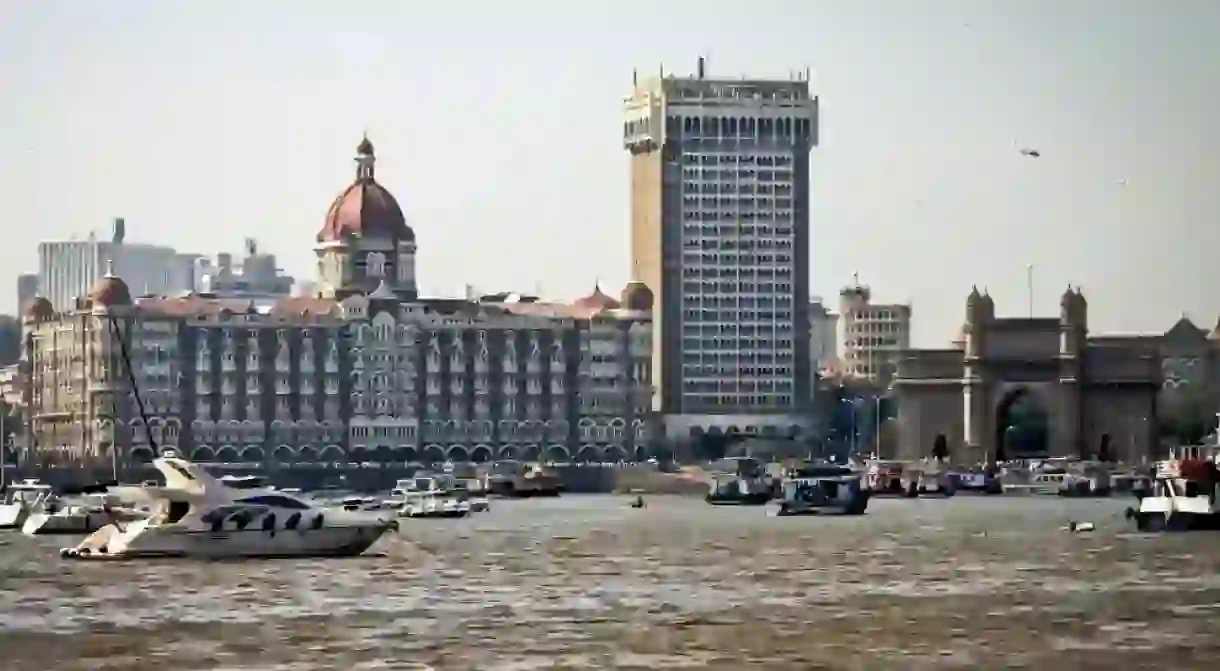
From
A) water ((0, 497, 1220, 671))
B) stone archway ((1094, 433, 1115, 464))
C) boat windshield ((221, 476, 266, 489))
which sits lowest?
water ((0, 497, 1220, 671))

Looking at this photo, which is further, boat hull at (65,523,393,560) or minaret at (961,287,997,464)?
minaret at (961,287,997,464)

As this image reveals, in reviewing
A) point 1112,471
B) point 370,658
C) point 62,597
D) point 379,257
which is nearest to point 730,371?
point 379,257

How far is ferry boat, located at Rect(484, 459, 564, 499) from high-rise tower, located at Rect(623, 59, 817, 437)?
89.2ft

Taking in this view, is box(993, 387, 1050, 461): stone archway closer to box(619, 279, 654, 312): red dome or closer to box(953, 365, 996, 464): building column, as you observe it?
box(953, 365, 996, 464): building column

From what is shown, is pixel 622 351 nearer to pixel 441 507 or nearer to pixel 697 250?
pixel 697 250

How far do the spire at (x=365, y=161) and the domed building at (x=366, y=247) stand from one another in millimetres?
1874

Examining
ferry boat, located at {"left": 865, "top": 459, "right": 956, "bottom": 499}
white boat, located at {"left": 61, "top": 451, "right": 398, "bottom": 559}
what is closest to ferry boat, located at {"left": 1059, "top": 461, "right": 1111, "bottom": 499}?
ferry boat, located at {"left": 865, "top": 459, "right": 956, "bottom": 499}

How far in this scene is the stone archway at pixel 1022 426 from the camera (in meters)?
177

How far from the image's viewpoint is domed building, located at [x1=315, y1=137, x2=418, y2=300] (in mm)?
175000

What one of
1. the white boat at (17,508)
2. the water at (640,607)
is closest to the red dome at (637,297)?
the white boat at (17,508)

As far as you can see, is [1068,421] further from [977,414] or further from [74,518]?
[74,518]

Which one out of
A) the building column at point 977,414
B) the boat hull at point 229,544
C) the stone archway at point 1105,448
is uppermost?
the building column at point 977,414

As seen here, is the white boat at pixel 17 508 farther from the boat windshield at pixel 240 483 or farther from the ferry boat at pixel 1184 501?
the ferry boat at pixel 1184 501

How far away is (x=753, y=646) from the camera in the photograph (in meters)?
47.8
